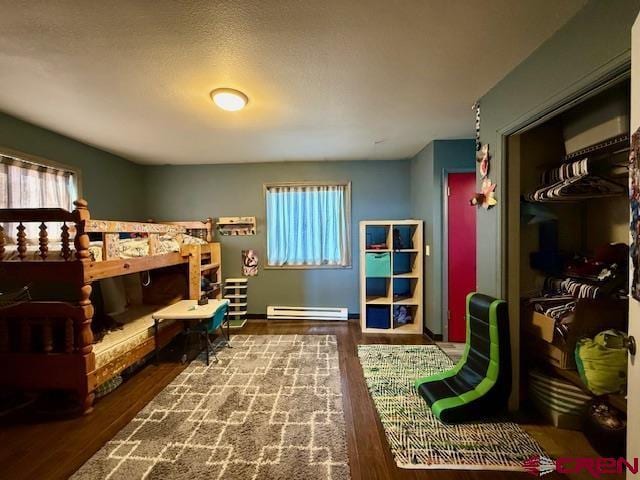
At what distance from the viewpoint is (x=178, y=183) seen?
157 inches

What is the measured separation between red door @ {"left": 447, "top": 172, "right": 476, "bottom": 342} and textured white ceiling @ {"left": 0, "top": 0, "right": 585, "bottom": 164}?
0.66 metres

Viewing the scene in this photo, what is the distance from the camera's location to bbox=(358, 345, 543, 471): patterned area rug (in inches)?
57.4

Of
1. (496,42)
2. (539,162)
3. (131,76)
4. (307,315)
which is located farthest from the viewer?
(307,315)

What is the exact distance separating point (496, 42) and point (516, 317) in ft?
5.66

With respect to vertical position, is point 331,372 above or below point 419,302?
below

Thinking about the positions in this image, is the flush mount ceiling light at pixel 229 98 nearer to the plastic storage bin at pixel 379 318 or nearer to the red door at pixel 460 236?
the red door at pixel 460 236

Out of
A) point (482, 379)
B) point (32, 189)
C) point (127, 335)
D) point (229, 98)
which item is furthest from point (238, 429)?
point (32, 189)

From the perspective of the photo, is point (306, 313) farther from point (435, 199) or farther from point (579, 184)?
point (579, 184)

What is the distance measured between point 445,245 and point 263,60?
2.59 m

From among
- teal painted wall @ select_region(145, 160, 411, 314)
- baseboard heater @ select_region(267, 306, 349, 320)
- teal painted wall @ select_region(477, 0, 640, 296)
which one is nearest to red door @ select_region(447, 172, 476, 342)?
teal painted wall @ select_region(145, 160, 411, 314)

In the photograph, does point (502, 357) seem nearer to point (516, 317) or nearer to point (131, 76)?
point (516, 317)

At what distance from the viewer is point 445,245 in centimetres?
307

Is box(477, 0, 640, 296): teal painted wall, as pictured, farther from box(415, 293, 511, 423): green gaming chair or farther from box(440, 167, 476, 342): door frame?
box(440, 167, 476, 342): door frame

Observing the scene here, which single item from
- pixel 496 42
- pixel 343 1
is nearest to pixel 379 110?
pixel 496 42
